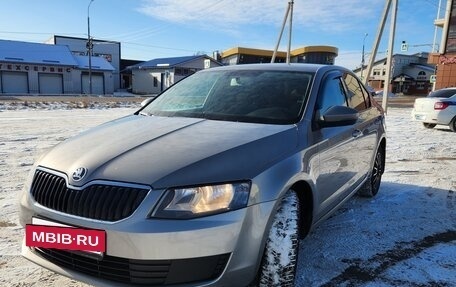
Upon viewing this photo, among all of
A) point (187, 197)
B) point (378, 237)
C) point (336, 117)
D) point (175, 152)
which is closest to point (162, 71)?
point (378, 237)

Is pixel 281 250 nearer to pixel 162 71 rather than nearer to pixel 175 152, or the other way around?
pixel 175 152

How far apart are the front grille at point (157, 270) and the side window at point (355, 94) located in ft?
8.21

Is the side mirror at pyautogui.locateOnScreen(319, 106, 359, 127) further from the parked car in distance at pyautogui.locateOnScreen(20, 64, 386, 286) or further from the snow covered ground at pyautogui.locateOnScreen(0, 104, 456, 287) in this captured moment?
the snow covered ground at pyautogui.locateOnScreen(0, 104, 456, 287)

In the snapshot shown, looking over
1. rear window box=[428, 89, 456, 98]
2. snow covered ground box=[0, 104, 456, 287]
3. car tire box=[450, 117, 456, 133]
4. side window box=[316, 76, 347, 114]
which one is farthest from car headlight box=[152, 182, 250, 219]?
rear window box=[428, 89, 456, 98]

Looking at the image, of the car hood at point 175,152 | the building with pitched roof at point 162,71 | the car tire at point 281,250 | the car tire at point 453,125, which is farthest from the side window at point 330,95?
the building with pitched roof at point 162,71

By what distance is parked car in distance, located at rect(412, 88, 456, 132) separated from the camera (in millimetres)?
12000

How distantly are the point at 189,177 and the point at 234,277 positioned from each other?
60cm

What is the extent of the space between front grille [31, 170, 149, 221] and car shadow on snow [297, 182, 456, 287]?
1440 mm

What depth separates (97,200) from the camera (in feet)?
6.97

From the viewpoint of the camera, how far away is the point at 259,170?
2.29 meters

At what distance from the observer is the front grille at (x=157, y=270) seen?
2.07 meters

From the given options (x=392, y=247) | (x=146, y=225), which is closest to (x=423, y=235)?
(x=392, y=247)

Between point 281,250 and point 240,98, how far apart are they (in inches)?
56.8

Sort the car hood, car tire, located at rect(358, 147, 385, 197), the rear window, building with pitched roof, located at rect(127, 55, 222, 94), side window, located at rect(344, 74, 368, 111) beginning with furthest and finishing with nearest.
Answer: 1. building with pitched roof, located at rect(127, 55, 222, 94)
2. the rear window
3. car tire, located at rect(358, 147, 385, 197)
4. side window, located at rect(344, 74, 368, 111)
5. the car hood
